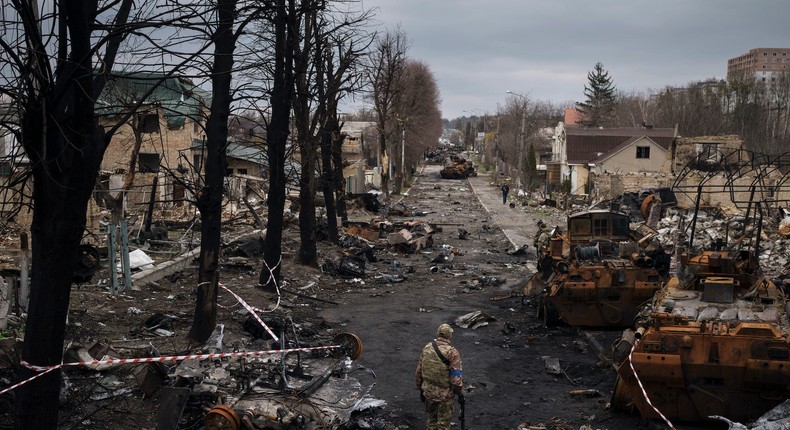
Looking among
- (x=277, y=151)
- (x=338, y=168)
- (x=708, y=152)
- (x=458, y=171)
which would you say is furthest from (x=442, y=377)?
(x=458, y=171)

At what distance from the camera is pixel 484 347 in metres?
14.8

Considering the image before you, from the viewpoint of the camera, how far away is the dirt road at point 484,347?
420 inches

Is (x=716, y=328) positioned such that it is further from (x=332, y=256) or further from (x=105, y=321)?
(x=332, y=256)

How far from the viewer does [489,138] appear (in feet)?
409

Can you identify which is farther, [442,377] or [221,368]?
[221,368]

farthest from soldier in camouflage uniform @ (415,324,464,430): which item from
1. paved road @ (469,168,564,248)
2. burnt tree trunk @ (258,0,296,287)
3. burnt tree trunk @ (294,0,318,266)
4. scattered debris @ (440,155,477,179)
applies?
scattered debris @ (440,155,477,179)

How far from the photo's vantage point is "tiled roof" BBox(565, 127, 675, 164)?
63.1m

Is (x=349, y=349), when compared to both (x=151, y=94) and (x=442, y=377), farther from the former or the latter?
(x=151, y=94)

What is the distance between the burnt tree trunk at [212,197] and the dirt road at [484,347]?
271cm

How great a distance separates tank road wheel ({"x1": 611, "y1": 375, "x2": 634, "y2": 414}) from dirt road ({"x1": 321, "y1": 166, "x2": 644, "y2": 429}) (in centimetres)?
12

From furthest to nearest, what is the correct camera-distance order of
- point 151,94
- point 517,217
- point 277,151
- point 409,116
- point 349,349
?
point 409,116, point 517,217, point 277,151, point 349,349, point 151,94

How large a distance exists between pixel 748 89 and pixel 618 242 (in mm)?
71385

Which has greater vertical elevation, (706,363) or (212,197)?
(212,197)

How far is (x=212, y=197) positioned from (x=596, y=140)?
5777 centimetres
